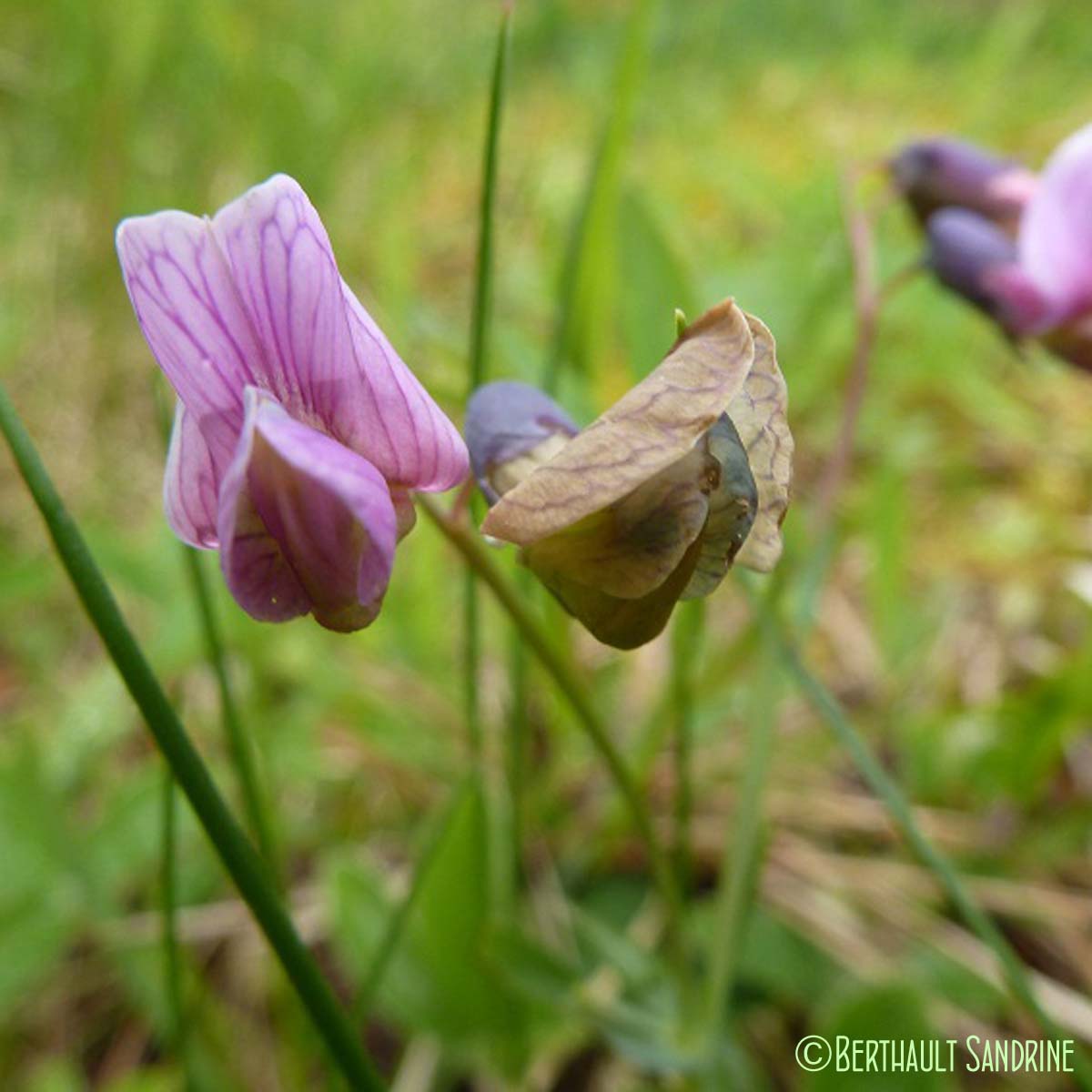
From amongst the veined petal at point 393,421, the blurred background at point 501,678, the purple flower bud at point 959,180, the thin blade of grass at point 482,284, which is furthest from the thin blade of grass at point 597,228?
the veined petal at point 393,421

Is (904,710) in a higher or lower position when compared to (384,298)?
lower

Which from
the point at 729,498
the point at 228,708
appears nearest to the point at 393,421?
the point at 729,498

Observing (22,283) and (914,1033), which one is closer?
(914,1033)

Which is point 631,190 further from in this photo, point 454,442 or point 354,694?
point 454,442

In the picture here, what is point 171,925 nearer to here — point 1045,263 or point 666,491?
point 666,491

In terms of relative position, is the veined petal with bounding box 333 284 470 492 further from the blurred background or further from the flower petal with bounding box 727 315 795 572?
the blurred background

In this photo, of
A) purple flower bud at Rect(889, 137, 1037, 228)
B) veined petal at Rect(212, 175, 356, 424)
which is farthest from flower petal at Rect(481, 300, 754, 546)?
purple flower bud at Rect(889, 137, 1037, 228)

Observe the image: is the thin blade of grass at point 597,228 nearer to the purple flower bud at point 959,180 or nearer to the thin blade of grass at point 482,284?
the thin blade of grass at point 482,284

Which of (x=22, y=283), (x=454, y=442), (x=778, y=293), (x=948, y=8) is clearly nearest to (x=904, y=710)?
(x=778, y=293)
